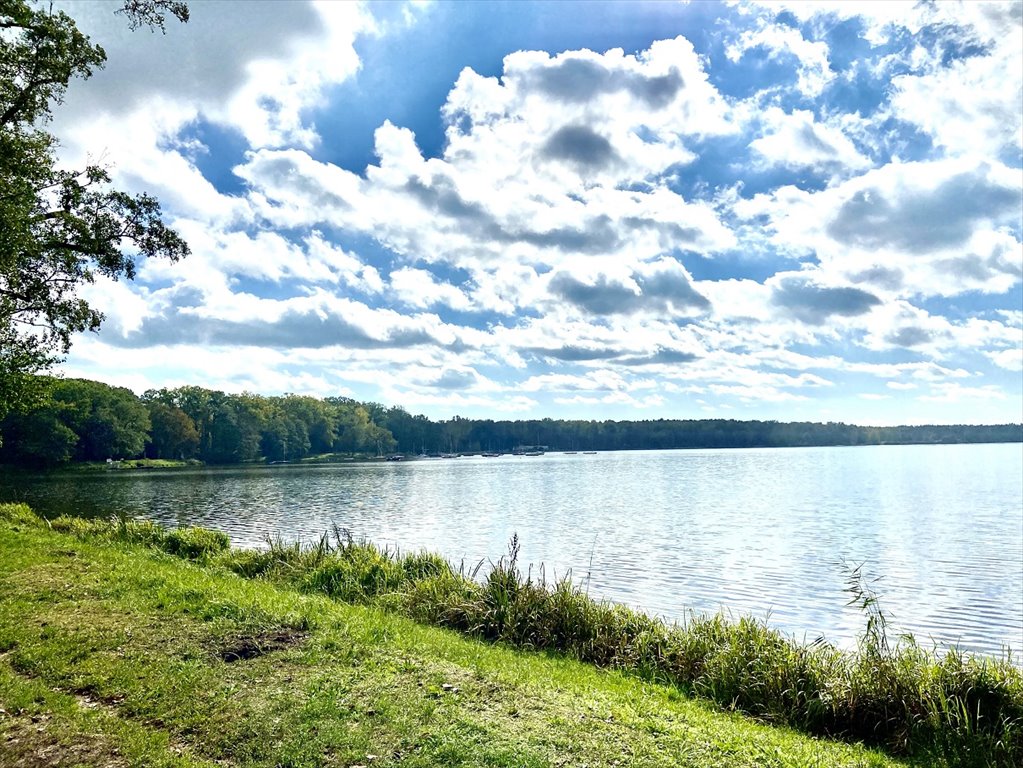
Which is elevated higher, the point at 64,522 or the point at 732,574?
the point at 64,522

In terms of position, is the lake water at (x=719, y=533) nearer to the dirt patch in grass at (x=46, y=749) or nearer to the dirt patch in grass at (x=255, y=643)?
the dirt patch in grass at (x=255, y=643)

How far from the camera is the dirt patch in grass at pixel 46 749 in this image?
6301 millimetres

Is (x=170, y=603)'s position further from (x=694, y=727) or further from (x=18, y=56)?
(x=18, y=56)

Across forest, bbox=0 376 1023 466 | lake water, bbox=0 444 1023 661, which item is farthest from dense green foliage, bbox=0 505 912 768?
forest, bbox=0 376 1023 466

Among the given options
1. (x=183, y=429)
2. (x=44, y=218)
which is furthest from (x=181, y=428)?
(x=44, y=218)

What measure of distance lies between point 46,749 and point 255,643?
3105mm

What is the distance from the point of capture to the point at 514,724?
7172 millimetres

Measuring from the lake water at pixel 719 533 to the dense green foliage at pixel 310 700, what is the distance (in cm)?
984

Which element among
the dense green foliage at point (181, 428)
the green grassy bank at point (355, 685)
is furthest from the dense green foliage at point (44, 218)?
the dense green foliage at point (181, 428)

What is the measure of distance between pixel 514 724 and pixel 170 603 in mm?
7233

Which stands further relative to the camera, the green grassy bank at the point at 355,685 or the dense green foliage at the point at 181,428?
the dense green foliage at the point at 181,428

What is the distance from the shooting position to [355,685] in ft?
26.5

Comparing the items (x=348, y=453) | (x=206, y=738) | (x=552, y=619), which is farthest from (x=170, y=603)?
(x=348, y=453)

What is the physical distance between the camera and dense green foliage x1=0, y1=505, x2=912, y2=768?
6.55 m
